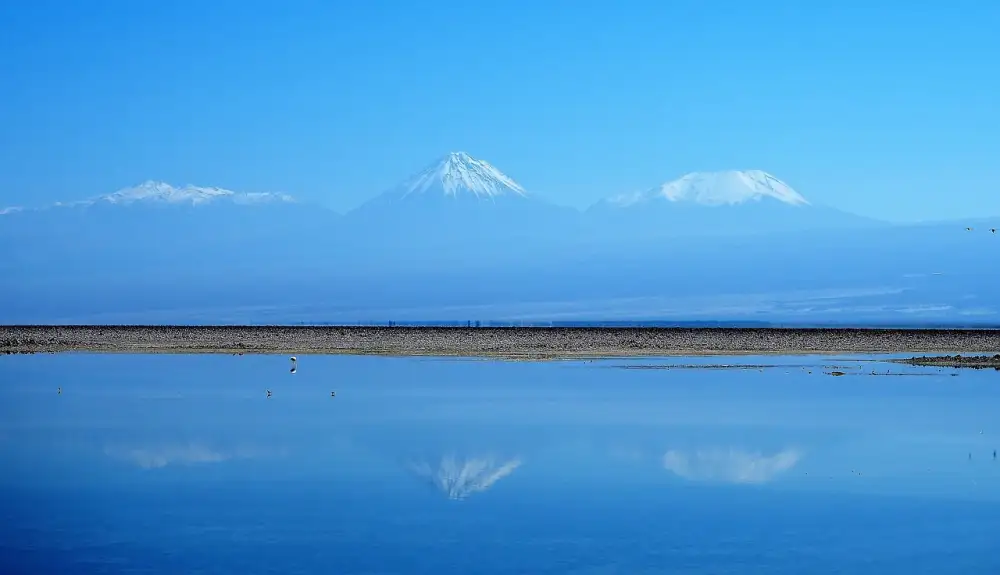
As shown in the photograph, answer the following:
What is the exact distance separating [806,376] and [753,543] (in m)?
28.4

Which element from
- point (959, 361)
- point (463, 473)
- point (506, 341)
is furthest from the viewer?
point (506, 341)

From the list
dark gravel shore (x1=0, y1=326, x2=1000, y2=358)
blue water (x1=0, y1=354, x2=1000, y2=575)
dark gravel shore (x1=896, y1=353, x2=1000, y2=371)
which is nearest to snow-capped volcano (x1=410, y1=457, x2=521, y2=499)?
blue water (x1=0, y1=354, x2=1000, y2=575)

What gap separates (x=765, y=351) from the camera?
60438 millimetres

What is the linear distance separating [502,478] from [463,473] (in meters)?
0.86

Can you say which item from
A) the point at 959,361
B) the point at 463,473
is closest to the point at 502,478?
the point at 463,473

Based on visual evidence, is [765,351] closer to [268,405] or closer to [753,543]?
[268,405]

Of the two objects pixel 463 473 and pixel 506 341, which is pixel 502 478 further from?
pixel 506 341

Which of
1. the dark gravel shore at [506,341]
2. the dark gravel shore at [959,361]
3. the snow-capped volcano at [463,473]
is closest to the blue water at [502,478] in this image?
the snow-capped volcano at [463,473]

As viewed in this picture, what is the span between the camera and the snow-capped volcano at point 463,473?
2103 cm

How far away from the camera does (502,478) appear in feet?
72.4

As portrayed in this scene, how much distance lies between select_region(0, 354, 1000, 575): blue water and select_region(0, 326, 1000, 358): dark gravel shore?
20.6 m

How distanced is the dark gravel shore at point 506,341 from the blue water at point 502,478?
67.6 ft

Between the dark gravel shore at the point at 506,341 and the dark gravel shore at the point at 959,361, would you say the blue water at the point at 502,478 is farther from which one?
the dark gravel shore at the point at 506,341

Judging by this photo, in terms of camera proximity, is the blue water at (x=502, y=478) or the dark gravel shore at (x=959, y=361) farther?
the dark gravel shore at (x=959, y=361)
